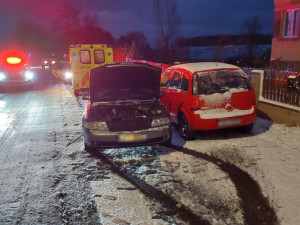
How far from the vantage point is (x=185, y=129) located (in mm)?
6820

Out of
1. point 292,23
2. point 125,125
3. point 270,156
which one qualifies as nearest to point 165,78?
point 125,125

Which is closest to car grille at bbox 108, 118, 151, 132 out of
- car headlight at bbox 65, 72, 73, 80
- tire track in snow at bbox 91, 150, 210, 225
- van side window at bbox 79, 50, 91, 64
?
tire track in snow at bbox 91, 150, 210, 225

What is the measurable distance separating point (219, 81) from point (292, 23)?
36.7ft

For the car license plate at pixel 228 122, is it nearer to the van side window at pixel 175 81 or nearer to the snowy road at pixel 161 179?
the snowy road at pixel 161 179

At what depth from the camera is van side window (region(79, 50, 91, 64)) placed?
13.8 meters

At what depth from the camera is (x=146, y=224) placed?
11.9ft

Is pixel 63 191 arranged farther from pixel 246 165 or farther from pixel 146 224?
pixel 246 165

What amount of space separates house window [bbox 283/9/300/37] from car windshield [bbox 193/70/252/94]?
33.3 feet

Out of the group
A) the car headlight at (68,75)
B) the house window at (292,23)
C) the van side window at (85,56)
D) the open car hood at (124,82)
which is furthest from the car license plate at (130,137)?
the car headlight at (68,75)

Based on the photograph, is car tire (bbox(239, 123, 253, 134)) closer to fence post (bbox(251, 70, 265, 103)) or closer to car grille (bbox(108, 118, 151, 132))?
→ fence post (bbox(251, 70, 265, 103))

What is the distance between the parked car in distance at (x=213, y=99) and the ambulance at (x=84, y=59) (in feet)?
25.9

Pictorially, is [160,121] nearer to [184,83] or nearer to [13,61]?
[184,83]

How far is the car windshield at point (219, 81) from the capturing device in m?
6.49

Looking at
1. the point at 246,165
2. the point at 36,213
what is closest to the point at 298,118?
the point at 246,165
